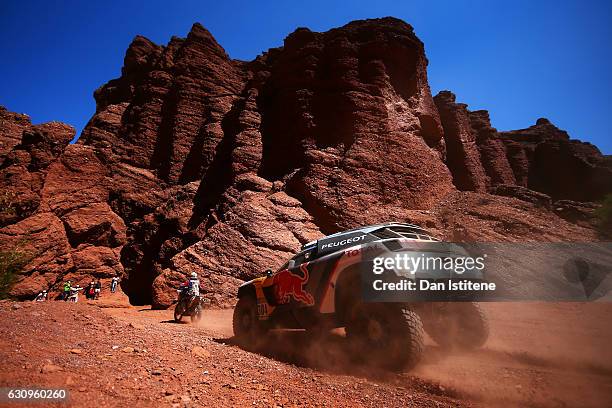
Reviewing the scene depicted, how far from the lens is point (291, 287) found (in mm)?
6422

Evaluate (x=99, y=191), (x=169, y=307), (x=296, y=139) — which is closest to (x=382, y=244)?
(x=169, y=307)

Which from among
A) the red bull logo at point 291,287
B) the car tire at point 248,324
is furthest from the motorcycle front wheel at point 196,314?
the red bull logo at point 291,287

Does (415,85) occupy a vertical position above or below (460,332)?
above

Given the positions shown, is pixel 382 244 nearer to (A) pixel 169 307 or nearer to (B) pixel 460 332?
(B) pixel 460 332

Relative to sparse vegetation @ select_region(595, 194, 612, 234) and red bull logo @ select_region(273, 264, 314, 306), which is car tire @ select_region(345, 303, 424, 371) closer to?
red bull logo @ select_region(273, 264, 314, 306)

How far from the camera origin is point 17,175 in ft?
84.0

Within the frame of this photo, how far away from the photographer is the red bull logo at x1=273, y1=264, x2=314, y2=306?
6051 mm

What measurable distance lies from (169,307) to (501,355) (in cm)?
1380

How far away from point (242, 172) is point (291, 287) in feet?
59.2

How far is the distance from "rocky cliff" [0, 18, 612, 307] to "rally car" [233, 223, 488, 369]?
889 centimetres

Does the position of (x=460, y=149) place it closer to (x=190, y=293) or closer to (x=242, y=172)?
A: (x=242, y=172)

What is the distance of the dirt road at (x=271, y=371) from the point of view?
337cm

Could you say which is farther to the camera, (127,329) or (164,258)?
(164,258)

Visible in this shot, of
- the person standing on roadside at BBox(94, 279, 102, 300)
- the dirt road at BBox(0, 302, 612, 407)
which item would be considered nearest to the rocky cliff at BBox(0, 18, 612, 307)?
the person standing on roadside at BBox(94, 279, 102, 300)
